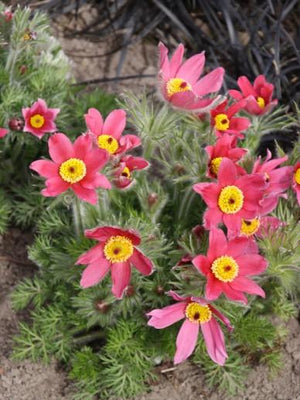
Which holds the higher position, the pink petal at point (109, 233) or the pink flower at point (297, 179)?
the pink flower at point (297, 179)

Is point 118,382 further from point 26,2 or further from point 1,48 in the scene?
point 26,2

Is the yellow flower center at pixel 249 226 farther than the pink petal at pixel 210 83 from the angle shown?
No

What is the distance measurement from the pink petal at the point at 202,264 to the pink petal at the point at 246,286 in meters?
0.07

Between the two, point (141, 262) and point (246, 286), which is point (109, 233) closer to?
point (141, 262)

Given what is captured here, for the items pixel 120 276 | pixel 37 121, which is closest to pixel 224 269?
pixel 120 276

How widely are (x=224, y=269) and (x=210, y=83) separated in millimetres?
558

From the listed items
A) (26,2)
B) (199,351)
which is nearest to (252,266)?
(199,351)

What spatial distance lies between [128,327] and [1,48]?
1081 millimetres

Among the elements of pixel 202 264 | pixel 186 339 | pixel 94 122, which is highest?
pixel 94 122

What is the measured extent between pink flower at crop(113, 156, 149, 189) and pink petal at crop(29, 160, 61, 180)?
0.16 m

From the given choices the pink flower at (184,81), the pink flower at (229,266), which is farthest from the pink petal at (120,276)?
the pink flower at (184,81)

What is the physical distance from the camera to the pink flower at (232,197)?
1.81 meters

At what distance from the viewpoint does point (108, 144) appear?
192cm

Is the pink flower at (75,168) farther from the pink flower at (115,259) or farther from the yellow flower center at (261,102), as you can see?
the yellow flower center at (261,102)
